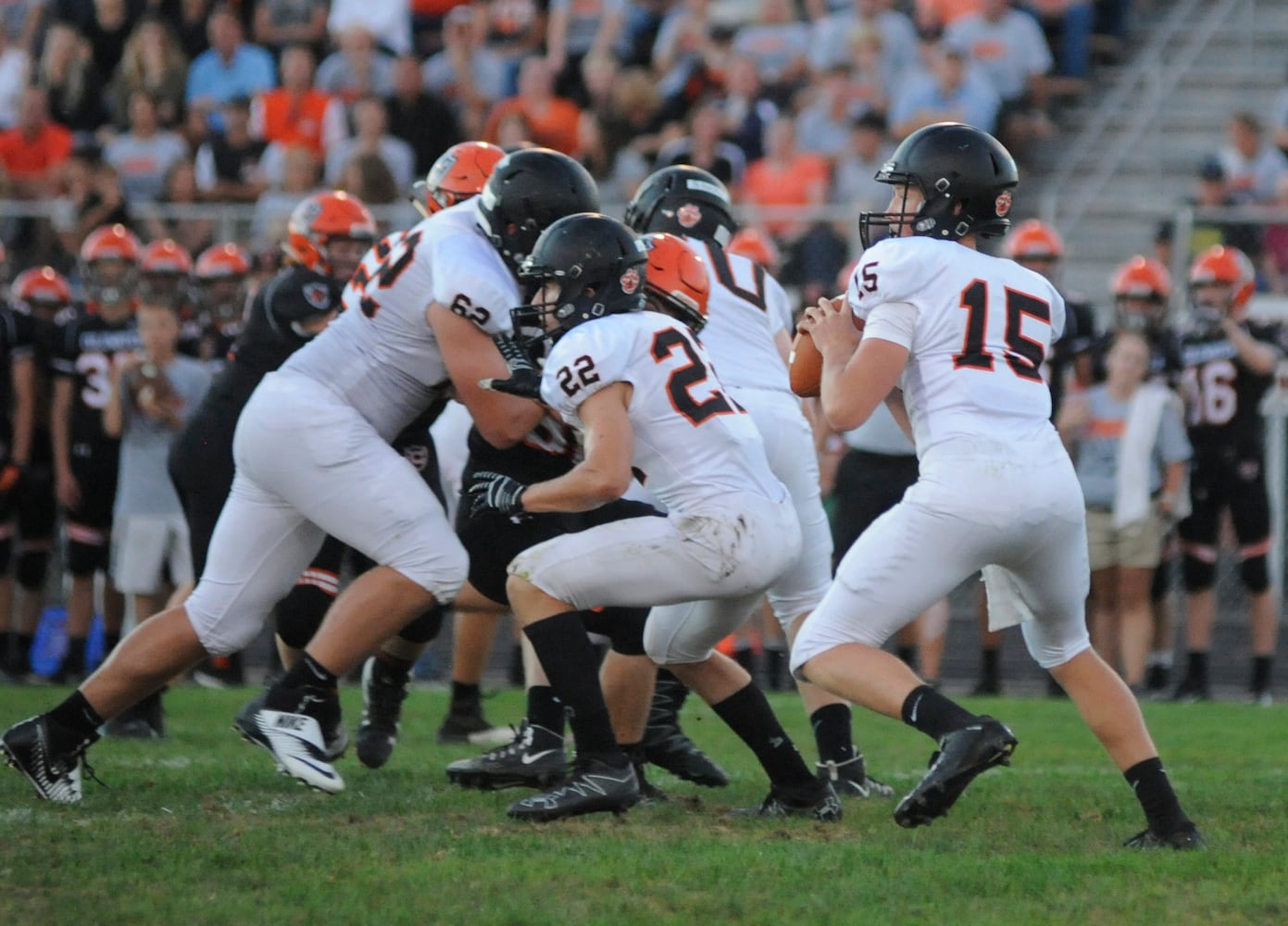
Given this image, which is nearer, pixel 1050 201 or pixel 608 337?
pixel 608 337

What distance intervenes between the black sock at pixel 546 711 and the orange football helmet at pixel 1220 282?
549 centimetres

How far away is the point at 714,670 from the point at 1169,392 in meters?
5.12

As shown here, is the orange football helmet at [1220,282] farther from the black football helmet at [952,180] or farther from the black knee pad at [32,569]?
the black knee pad at [32,569]

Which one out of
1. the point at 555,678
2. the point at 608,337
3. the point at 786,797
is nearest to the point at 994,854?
the point at 786,797

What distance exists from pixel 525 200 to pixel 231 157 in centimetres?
890

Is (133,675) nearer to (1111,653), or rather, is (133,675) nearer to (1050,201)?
(1111,653)

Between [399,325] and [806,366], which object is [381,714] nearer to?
[399,325]

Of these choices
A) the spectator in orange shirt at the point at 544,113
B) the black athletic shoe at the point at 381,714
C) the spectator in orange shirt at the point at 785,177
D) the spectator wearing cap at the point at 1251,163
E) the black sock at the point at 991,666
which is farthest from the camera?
the spectator in orange shirt at the point at 544,113

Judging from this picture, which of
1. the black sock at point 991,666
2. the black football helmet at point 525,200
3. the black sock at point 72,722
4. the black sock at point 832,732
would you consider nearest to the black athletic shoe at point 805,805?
the black sock at point 832,732

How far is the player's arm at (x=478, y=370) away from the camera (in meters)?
5.25

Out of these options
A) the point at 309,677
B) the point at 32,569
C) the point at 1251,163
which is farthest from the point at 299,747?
the point at 1251,163

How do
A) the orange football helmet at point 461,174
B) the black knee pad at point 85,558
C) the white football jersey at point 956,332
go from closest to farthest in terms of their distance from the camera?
the white football jersey at point 956,332 → the orange football helmet at point 461,174 → the black knee pad at point 85,558

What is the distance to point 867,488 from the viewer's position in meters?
8.71

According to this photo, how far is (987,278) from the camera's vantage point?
460 cm
